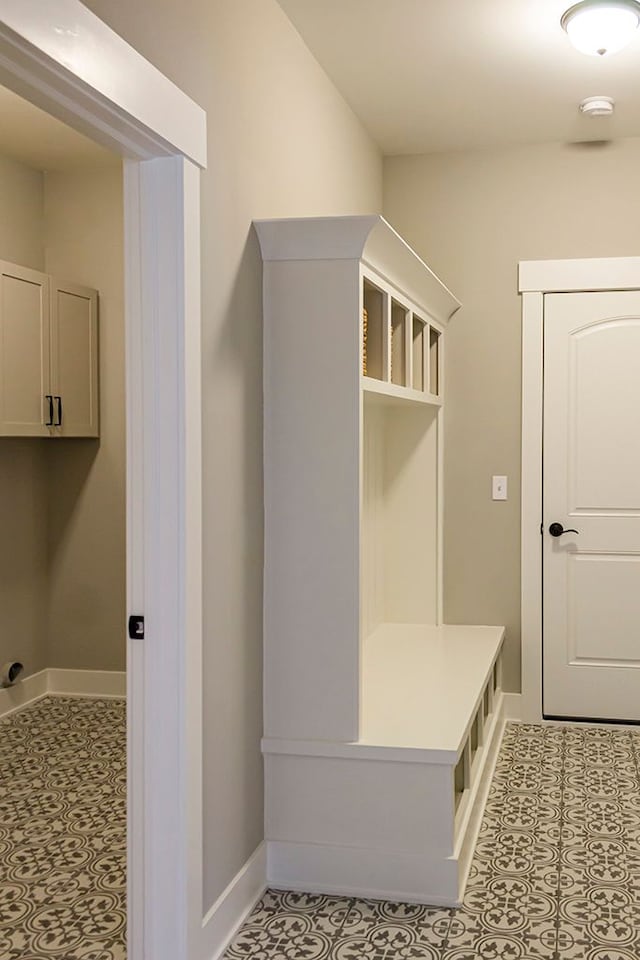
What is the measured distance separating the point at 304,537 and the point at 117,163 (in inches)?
111

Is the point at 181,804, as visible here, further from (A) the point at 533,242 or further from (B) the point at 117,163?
(B) the point at 117,163

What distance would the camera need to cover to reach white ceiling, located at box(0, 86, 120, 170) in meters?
4.12

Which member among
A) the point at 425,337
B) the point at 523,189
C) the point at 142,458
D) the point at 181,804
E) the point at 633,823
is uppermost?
the point at 523,189

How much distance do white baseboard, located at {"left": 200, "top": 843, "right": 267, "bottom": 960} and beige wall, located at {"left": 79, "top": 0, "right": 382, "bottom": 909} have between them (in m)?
0.04

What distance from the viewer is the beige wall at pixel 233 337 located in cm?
249

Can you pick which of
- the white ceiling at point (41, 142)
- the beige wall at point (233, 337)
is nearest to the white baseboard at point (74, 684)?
the beige wall at point (233, 337)

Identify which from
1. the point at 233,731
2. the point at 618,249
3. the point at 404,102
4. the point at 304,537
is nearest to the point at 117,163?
the point at 404,102

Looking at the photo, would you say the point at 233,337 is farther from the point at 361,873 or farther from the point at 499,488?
the point at 499,488

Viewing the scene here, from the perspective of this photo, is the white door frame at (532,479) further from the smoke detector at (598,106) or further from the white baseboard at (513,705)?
the smoke detector at (598,106)

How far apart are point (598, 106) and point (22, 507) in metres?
3.13

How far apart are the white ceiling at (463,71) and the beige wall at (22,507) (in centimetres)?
175

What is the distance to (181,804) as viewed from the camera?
232 centimetres

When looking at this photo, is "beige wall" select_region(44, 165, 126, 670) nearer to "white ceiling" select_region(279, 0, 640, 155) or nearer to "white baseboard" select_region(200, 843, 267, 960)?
"white ceiling" select_region(279, 0, 640, 155)

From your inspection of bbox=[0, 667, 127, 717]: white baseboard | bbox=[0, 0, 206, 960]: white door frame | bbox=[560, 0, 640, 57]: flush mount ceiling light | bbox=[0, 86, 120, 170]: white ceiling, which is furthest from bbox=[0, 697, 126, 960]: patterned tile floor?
bbox=[560, 0, 640, 57]: flush mount ceiling light
